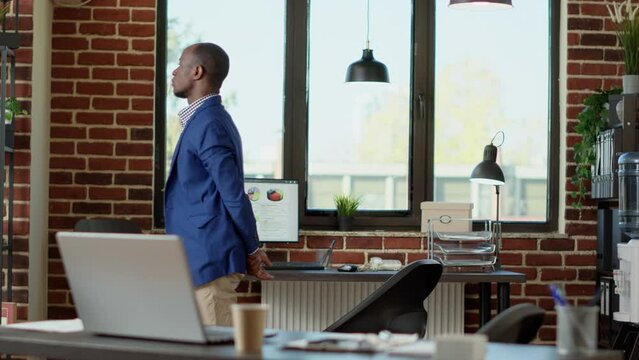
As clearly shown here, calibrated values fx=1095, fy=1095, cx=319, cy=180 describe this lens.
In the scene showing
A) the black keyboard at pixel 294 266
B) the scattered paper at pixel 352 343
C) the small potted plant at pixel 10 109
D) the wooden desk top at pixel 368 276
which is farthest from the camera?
the black keyboard at pixel 294 266

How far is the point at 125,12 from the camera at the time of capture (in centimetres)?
564

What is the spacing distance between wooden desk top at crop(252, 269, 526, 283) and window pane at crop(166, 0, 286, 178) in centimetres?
93

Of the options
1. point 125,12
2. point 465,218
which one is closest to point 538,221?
point 465,218

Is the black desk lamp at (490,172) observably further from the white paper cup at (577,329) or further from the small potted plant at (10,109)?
the white paper cup at (577,329)

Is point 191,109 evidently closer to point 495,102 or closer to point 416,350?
point 416,350

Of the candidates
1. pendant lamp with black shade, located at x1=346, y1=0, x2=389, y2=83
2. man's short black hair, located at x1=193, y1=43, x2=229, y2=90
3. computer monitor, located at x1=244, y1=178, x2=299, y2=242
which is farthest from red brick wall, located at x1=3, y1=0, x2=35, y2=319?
man's short black hair, located at x1=193, y1=43, x2=229, y2=90

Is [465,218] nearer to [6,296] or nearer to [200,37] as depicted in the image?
[200,37]

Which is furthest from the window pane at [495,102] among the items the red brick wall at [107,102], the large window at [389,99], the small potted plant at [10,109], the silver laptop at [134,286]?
the silver laptop at [134,286]

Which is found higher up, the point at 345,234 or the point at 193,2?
the point at 193,2

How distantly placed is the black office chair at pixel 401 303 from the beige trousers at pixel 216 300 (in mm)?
399

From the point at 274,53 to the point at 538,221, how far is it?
5.51 feet

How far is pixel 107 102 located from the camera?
18.5 ft

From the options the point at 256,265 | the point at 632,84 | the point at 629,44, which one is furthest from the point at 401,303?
the point at 629,44

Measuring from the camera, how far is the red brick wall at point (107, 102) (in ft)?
18.4
